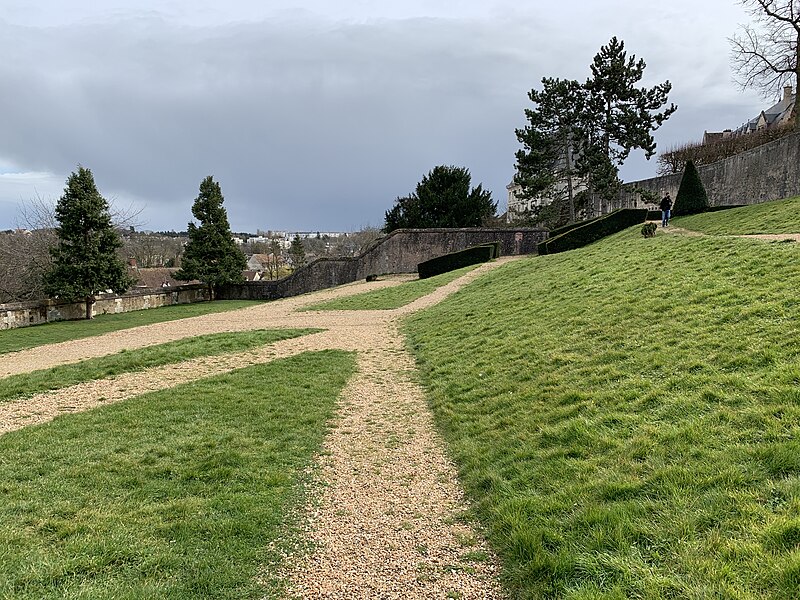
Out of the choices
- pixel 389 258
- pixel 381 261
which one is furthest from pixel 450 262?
pixel 381 261

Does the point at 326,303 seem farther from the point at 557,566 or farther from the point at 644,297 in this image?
the point at 557,566

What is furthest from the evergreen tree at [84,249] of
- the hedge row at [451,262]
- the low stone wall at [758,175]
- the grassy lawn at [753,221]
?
the low stone wall at [758,175]

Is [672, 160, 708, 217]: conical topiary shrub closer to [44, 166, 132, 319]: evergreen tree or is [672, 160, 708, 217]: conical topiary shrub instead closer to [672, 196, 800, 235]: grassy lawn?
[672, 196, 800, 235]: grassy lawn

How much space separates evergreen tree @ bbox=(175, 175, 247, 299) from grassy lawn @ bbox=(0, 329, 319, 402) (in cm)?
1693

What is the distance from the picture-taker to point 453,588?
2.59 m

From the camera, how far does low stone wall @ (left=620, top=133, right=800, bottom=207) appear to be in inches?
719

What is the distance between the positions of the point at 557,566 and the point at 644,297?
583 cm

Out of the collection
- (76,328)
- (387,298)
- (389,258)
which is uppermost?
(389,258)

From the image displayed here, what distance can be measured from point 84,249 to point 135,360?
13385 millimetres

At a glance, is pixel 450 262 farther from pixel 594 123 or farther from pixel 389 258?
pixel 594 123

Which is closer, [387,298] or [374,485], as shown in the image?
[374,485]

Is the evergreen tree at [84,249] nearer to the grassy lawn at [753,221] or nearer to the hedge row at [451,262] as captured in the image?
the hedge row at [451,262]

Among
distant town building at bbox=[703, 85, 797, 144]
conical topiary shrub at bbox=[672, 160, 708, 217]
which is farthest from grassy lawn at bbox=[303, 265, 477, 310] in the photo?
distant town building at bbox=[703, 85, 797, 144]

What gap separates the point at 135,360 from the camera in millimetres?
8445
